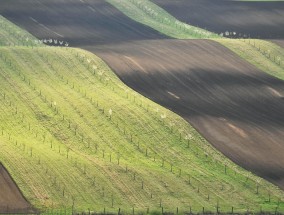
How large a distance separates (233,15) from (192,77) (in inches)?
2331

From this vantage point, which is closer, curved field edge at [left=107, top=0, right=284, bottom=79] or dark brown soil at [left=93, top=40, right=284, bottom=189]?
dark brown soil at [left=93, top=40, right=284, bottom=189]

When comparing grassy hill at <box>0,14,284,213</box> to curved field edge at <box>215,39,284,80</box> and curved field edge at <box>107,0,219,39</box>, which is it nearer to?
curved field edge at <box>215,39,284,80</box>

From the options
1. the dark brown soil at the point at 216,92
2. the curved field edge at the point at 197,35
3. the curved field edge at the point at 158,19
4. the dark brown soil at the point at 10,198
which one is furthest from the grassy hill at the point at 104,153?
the curved field edge at the point at 158,19

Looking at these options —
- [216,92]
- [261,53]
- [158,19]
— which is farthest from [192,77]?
[158,19]

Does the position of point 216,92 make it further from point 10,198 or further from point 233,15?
point 233,15

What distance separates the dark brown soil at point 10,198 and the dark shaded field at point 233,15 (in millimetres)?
88459

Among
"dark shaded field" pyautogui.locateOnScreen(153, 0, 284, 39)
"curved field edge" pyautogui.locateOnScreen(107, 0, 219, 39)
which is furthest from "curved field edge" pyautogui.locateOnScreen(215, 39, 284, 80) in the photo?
"curved field edge" pyautogui.locateOnScreen(107, 0, 219, 39)

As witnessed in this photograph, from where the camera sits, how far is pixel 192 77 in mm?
111750

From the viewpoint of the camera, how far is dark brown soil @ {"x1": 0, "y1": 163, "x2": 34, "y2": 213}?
6756 centimetres

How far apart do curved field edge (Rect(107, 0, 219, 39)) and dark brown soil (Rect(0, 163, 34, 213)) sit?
83.4 metres

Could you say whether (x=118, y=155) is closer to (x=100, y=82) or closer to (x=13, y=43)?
(x=100, y=82)

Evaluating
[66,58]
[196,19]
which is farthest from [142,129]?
[196,19]

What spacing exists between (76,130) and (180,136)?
1193 cm

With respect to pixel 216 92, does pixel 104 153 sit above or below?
below
